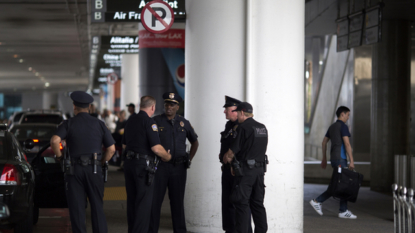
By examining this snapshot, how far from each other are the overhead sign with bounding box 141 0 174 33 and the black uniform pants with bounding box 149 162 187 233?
245 cm

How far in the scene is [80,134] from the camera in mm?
5660

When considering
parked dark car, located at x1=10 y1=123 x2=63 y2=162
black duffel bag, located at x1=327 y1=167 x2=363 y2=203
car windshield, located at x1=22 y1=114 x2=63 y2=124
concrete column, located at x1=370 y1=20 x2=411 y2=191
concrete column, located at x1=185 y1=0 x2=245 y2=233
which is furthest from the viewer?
car windshield, located at x1=22 y1=114 x2=63 y2=124

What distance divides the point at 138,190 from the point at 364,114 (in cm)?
1090

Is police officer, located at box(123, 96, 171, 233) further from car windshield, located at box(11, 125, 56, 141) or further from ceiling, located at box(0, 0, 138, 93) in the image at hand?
ceiling, located at box(0, 0, 138, 93)

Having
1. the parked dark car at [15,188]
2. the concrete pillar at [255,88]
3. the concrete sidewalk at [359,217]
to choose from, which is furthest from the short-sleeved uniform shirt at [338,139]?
the parked dark car at [15,188]

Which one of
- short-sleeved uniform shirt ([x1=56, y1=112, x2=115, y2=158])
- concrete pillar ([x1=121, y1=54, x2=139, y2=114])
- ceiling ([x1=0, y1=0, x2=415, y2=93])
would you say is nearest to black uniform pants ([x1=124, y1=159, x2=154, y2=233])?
short-sleeved uniform shirt ([x1=56, y1=112, x2=115, y2=158])

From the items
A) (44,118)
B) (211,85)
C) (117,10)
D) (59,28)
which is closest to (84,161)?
(211,85)

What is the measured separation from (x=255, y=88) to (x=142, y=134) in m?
1.70

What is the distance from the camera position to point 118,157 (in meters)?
12.7

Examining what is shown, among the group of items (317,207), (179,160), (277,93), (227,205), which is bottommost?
(317,207)

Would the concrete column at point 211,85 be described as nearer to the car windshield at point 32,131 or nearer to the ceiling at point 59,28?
the ceiling at point 59,28

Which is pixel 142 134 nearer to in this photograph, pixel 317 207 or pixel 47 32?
pixel 317 207

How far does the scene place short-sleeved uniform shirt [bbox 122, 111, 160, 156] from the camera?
19.6 feet

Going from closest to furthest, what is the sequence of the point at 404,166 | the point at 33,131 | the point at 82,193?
1. the point at 82,193
2. the point at 404,166
3. the point at 33,131
